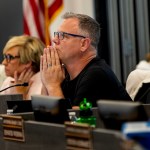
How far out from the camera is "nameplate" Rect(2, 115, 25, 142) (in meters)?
1.99

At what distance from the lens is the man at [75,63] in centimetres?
325

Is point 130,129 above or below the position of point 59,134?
above

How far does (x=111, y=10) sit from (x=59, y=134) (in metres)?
4.60

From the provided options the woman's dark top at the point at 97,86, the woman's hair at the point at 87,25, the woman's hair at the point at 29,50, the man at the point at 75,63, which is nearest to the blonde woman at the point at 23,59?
the woman's hair at the point at 29,50

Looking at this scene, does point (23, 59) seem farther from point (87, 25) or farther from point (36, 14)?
point (36, 14)

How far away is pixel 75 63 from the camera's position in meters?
3.43

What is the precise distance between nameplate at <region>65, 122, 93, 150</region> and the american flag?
4411mm

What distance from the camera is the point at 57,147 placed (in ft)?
5.95

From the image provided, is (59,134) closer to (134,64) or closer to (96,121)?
(96,121)

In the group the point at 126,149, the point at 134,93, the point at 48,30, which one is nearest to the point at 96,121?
the point at 126,149

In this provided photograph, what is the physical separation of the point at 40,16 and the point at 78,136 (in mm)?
4626

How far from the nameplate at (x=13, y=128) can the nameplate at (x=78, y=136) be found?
0.96ft

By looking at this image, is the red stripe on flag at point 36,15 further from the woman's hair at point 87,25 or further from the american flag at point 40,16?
the woman's hair at point 87,25

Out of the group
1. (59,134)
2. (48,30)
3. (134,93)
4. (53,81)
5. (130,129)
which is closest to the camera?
(130,129)
